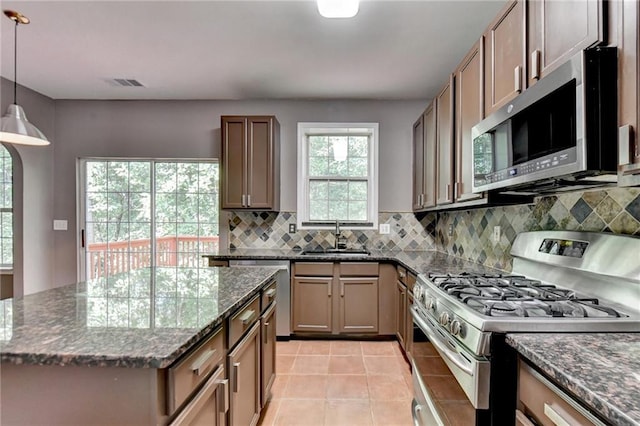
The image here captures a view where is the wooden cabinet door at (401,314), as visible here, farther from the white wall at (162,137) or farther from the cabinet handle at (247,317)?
the cabinet handle at (247,317)

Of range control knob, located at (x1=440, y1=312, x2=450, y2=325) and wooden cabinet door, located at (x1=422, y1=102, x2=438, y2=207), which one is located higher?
wooden cabinet door, located at (x1=422, y1=102, x2=438, y2=207)

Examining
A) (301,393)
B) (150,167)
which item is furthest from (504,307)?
(150,167)

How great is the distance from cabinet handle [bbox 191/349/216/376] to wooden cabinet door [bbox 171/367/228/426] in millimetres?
72

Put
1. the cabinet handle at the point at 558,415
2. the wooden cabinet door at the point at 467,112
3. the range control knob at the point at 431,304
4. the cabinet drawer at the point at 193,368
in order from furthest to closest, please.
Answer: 1. the wooden cabinet door at the point at 467,112
2. the range control knob at the point at 431,304
3. the cabinet drawer at the point at 193,368
4. the cabinet handle at the point at 558,415

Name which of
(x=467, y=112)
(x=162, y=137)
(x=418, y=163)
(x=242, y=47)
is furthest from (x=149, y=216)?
(x=467, y=112)

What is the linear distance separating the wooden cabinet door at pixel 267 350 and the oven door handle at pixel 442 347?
0.89 meters

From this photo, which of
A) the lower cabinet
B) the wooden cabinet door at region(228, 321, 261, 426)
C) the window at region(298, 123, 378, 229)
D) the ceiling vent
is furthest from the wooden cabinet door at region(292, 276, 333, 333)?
the ceiling vent

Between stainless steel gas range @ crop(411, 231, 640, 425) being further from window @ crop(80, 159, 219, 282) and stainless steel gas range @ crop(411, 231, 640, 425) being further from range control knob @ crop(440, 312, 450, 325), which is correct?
window @ crop(80, 159, 219, 282)

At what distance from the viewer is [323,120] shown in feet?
13.4

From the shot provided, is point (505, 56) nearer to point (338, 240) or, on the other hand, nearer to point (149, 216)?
point (338, 240)

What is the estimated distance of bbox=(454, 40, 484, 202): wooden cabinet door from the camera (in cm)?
204

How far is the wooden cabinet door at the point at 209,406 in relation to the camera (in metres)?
1.03

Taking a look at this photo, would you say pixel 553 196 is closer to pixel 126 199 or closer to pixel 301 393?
pixel 301 393

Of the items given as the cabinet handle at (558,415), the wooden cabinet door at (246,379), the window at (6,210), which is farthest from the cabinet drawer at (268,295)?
the window at (6,210)
